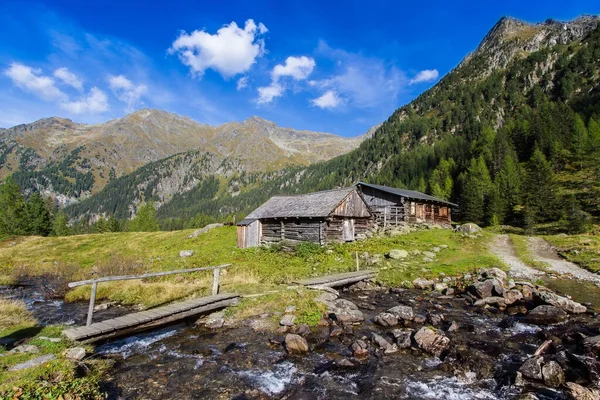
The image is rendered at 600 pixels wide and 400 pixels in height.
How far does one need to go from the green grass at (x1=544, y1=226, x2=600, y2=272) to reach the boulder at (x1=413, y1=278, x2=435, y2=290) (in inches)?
464

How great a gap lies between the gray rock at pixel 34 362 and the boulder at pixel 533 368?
14.0 meters

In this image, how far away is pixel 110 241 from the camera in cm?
5159

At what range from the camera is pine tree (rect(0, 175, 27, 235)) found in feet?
208

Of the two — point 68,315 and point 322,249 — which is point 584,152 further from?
point 68,315

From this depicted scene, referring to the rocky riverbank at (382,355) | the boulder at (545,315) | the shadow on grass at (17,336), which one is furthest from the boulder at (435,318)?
the shadow on grass at (17,336)

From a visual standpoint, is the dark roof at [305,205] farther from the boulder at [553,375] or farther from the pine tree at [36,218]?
the pine tree at [36,218]

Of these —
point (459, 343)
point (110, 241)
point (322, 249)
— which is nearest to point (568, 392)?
point (459, 343)

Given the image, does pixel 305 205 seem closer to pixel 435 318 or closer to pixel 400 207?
pixel 400 207

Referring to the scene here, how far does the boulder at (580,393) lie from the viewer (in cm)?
759

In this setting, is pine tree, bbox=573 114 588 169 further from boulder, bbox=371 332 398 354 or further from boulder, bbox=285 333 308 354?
boulder, bbox=285 333 308 354

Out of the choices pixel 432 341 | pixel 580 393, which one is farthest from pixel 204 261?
pixel 580 393

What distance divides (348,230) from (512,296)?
70.4 ft

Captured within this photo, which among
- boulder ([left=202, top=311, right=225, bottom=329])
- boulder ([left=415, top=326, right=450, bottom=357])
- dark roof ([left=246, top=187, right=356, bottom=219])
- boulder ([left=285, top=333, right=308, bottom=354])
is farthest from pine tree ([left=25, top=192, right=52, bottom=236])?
→ boulder ([left=415, top=326, right=450, bottom=357])

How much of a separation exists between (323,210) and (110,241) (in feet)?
130
